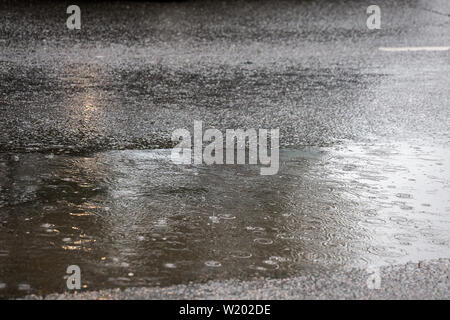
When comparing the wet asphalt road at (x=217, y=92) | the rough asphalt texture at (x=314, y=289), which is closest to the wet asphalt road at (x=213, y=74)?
the wet asphalt road at (x=217, y=92)

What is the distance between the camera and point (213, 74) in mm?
6938

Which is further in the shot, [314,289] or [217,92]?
[217,92]

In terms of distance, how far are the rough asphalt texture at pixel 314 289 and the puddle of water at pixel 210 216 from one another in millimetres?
75

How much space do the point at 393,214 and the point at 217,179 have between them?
106cm

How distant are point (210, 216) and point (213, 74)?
327cm

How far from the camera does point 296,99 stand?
6180 mm

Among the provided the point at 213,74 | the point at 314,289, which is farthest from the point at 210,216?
the point at 213,74

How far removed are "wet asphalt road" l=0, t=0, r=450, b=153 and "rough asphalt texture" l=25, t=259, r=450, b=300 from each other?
1934mm

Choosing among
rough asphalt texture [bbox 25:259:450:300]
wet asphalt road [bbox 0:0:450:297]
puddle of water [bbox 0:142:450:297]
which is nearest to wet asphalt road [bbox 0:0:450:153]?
wet asphalt road [bbox 0:0:450:297]

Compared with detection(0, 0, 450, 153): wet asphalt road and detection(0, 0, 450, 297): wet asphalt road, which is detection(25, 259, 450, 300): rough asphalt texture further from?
detection(0, 0, 450, 153): wet asphalt road

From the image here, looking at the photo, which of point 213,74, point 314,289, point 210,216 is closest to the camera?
point 314,289

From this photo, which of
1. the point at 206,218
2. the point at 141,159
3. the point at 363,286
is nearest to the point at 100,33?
the point at 141,159

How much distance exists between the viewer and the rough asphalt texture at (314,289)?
3051 millimetres

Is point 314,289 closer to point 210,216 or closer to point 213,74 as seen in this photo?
point 210,216
